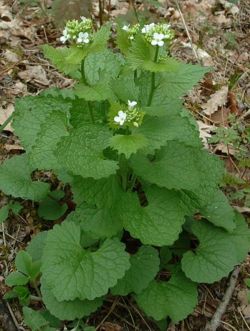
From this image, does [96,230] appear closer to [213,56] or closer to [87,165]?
[87,165]

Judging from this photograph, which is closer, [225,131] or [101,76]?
[101,76]

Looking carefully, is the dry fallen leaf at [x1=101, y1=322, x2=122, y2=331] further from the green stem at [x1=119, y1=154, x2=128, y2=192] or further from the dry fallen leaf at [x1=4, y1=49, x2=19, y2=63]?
the dry fallen leaf at [x1=4, y1=49, x2=19, y2=63]

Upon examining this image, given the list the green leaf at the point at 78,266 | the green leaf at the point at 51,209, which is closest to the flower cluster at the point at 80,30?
the green leaf at the point at 78,266

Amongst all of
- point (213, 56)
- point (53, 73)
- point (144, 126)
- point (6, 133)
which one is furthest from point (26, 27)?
point (144, 126)

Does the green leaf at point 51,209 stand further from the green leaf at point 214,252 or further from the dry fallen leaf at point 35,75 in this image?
the dry fallen leaf at point 35,75

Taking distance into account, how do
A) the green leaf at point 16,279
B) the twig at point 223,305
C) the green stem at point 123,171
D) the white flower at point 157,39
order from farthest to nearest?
1. the twig at point 223,305
2. the green leaf at point 16,279
3. the green stem at point 123,171
4. the white flower at point 157,39

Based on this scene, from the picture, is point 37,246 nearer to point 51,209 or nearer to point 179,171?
point 51,209

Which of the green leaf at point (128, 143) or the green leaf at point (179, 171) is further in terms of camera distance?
the green leaf at point (179, 171)
